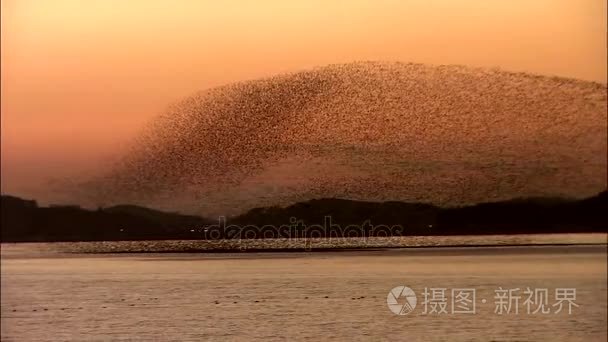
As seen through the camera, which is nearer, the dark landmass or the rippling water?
the dark landmass

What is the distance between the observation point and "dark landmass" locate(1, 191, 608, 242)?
132 inches

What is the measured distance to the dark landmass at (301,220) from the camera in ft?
11.0

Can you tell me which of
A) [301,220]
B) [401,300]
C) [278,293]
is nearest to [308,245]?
[301,220]

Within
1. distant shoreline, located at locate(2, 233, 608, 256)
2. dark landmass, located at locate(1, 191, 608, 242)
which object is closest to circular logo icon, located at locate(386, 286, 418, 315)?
distant shoreline, located at locate(2, 233, 608, 256)

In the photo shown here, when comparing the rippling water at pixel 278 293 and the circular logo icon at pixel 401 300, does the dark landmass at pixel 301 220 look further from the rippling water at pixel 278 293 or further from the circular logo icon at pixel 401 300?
the circular logo icon at pixel 401 300

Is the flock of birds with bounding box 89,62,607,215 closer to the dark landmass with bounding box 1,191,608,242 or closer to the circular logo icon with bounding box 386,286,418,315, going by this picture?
the dark landmass with bounding box 1,191,608,242

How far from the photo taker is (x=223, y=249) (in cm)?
344

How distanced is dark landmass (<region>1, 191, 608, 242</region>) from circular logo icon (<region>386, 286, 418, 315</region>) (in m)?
0.33

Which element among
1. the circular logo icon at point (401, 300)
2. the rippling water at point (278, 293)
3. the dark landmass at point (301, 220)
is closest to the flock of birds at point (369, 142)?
the dark landmass at point (301, 220)

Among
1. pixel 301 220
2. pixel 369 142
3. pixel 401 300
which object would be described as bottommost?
pixel 401 300

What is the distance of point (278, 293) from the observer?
345 centimetres

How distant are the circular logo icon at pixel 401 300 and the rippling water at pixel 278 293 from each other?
3 cm

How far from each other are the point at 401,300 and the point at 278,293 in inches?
26.8

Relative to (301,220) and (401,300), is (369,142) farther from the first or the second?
(401,300)
